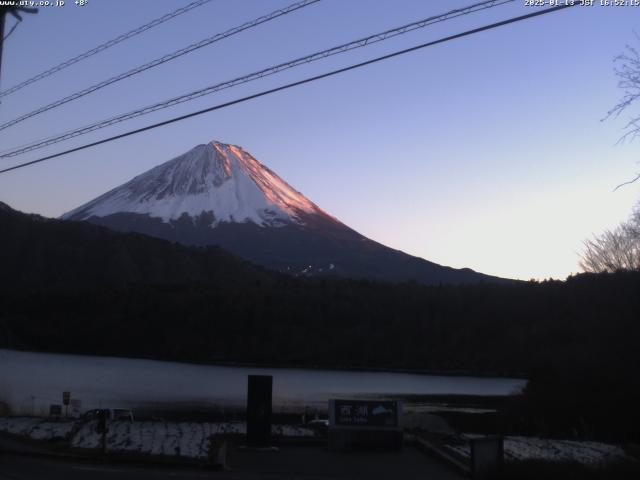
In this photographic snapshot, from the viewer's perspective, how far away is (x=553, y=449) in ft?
75.4

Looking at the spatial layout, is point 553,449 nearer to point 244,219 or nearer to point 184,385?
point 184,385

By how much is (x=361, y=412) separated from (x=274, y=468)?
3783 millimetres

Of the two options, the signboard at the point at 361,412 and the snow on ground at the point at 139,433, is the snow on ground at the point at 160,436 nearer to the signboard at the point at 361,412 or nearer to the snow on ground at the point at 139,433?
the snow on ground at the point at 139,433

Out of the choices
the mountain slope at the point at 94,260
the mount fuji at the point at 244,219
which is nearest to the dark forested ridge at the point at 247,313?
the mountain slope at the point at 94,260

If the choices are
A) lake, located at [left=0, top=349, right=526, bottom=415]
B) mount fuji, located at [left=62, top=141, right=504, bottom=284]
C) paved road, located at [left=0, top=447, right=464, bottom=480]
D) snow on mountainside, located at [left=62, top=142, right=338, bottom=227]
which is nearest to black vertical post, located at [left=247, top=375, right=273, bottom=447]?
paved road, located at [left=0, top=447, right=464, bottom=480]

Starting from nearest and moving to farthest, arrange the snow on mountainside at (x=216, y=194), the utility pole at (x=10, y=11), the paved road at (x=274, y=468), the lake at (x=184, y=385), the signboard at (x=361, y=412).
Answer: the utility pole at (x=10, y=11), the paved road at (x=274, y=468), the signboard at (x=361, y=412), the lake at (x=184, y=385), the snow on mountainside at (x=216, y=194)

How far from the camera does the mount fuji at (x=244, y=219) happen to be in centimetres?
15920

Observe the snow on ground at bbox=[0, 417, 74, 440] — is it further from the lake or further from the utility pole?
the lake

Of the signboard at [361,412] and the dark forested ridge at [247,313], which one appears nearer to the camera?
the signboard at [361,412]

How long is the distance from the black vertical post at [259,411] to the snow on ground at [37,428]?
479 cm

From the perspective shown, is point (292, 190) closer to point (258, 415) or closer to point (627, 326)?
point (627, 326)

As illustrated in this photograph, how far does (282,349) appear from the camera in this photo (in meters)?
102

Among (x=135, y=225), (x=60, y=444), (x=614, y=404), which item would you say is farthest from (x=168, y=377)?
(x=135, y=225)

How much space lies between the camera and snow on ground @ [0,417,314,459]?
20.2 meters
